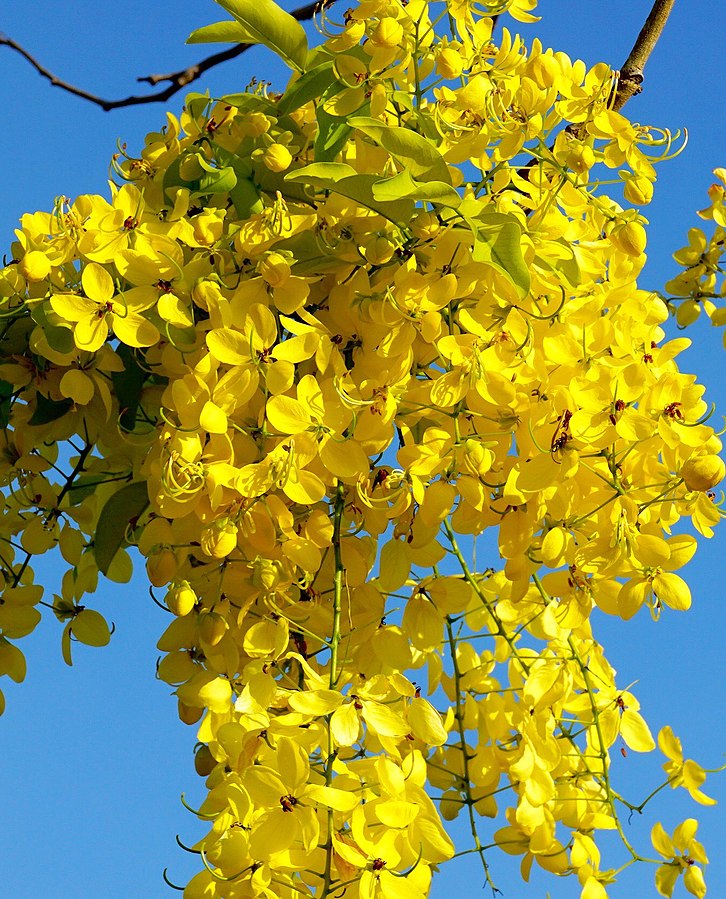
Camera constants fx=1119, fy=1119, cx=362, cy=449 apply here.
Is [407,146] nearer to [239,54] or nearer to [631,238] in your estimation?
[631,238]

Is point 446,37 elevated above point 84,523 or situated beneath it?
elevated above

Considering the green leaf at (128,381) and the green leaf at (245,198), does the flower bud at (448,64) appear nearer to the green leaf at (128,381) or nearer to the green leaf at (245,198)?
the green leaf at (245,198)

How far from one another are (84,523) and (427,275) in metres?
0.38

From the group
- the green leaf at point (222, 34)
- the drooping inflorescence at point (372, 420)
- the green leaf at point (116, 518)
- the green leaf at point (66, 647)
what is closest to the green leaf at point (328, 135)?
the drooping inflorescence at point (372, 420)

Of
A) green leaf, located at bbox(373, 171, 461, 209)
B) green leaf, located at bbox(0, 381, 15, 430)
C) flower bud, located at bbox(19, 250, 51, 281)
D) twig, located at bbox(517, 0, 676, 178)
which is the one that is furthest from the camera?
twig, located at bbox(517, 0, 676, 178)

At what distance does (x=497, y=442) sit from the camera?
708mm

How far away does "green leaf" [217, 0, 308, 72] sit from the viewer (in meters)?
0.79

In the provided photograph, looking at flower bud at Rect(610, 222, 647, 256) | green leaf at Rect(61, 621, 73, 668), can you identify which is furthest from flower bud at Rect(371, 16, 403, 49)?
green leaf at Rect(61, 621, 73, 668)

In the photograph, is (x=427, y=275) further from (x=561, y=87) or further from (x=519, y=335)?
(x=561, y=87)

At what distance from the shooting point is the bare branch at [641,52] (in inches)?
39.8

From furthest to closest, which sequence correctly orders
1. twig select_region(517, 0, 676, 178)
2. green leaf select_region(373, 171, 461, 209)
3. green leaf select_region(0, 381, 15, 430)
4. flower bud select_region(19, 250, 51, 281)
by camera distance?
twig select_region(517, 0, 676, 178)
green leaf select_region(0, 381, 15, 430)
flower bud select_region(19, 250, 51, 281)
green leaf select_region(373, 171, 461, 209)

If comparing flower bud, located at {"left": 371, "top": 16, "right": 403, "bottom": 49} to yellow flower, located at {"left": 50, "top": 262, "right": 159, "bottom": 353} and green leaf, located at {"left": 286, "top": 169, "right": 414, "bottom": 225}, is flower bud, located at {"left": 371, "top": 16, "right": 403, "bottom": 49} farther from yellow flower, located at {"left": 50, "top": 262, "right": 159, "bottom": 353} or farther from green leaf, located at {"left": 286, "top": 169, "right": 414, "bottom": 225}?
yellow flower, located at {"left": 50, "top": 262, "right": 159, "bottom": 353}

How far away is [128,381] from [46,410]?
8cm

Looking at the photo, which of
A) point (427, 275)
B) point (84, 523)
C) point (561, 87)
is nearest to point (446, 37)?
point (561, 87)
